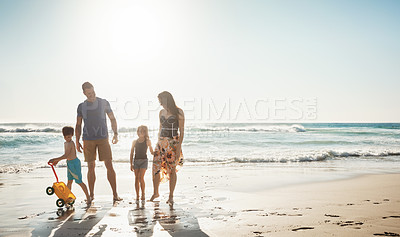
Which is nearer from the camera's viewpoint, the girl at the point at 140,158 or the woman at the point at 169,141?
the woman at the point at 169,141

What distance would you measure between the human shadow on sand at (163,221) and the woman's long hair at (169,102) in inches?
59.5

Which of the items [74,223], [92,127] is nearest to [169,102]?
[92,127]

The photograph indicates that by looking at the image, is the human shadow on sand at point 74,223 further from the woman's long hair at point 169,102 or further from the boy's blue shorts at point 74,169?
the woman's long hair at point 169,102

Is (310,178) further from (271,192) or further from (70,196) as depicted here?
(70,196)

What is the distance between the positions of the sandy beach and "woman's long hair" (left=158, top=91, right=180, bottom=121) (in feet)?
4.91

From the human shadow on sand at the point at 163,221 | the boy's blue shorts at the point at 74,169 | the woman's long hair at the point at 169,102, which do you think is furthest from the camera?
the woman's long hair at the point at 169,102

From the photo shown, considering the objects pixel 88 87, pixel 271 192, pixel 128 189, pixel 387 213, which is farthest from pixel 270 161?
pixel 88 87

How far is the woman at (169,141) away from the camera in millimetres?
4848

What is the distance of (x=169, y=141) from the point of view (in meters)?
4.91

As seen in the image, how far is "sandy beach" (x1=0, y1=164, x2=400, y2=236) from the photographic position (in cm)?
328

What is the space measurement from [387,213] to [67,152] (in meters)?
4.70

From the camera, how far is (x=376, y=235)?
3.03 m

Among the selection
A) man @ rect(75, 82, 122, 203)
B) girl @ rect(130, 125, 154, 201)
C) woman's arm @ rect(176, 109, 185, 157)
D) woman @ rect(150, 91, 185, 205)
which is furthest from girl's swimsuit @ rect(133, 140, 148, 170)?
woman's arm @ rect(176, 109, 185, 157)

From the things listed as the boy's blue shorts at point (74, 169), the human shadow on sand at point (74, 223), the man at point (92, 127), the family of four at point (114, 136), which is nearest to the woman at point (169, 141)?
the family of four at point (114, 136)
